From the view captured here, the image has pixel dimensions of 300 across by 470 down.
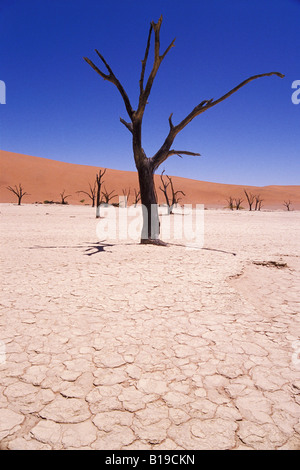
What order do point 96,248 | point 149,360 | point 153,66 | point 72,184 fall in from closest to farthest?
point 149,360
point 153,66
point 96,248
point 72,184

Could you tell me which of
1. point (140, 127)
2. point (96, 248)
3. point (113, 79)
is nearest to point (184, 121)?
point (140, 127)

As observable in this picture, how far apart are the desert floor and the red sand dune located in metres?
42.1

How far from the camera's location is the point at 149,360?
2174 mm

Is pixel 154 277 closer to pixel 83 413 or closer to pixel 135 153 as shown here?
pixel 83 413

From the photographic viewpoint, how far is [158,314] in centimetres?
298

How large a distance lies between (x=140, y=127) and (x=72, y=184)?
50.8 metres

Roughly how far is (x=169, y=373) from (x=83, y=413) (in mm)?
692

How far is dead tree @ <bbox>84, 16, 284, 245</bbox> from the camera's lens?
6180 millimetres

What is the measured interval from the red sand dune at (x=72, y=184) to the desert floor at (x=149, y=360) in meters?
42.1

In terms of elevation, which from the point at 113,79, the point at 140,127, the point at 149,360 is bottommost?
the point at 149,360

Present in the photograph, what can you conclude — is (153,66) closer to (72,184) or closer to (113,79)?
(113,79)

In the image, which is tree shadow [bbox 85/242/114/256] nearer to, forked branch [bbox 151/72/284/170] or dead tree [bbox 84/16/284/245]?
dead tree [bbox 84/16/284/245]

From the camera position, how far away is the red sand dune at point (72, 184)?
157 feet

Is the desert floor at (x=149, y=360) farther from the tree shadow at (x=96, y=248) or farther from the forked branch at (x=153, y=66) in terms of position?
the forked branch at (x=153, y=66)
